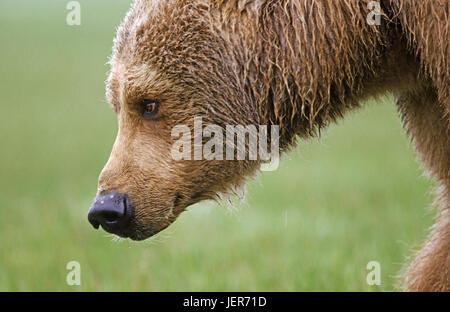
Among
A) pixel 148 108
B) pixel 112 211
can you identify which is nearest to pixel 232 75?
pixel 148 108

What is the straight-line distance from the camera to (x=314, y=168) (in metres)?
10.5

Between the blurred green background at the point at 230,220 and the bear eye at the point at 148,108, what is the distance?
0.68 metres

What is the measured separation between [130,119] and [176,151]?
246 mm

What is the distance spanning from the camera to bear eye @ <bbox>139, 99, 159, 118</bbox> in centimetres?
307

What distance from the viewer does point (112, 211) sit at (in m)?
3.01

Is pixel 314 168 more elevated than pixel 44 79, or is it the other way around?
pixel 44 79

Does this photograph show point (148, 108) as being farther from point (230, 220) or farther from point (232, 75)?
point (230, 220)

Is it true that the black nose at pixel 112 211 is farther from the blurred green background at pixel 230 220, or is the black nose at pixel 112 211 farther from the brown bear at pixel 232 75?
the blurred green background at pixel 230 220

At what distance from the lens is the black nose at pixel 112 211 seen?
9.90ft

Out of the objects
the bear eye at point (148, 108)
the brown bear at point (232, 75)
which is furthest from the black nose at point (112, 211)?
the bear eye at point (148, 108)

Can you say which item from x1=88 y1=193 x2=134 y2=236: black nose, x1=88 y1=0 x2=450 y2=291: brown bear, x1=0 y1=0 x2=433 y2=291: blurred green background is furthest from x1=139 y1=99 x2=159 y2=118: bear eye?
x1=0 y1=0 x2=433 y2=291: blurred green background

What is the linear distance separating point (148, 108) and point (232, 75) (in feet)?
1.30
